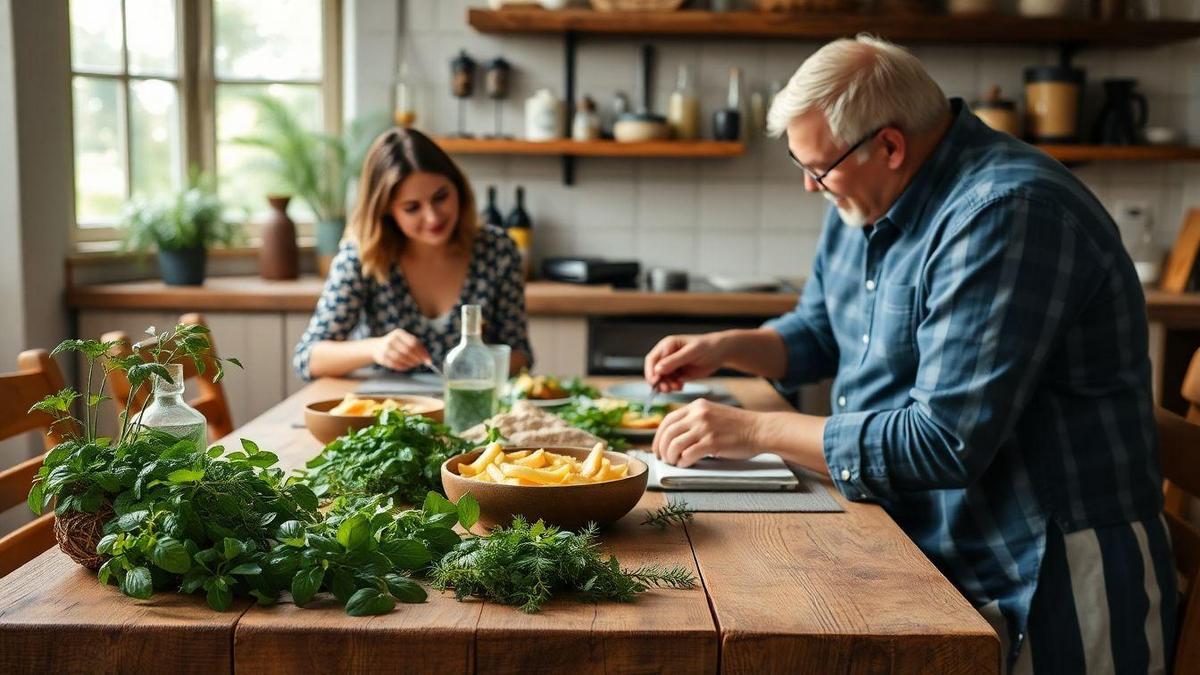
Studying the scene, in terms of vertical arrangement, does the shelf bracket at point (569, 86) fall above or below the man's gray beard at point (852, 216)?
above

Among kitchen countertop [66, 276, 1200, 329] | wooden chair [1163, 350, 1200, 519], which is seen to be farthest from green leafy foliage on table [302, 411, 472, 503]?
kitchen countertop [66, 276, 1200, 329]

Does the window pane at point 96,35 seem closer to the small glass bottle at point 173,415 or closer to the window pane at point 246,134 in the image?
the window pane at point 246,134

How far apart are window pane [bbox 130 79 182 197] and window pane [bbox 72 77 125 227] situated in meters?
0.07

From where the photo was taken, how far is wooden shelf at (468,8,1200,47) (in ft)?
12.7

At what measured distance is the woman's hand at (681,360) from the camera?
2.11 m

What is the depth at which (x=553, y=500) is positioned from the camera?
1.27 m

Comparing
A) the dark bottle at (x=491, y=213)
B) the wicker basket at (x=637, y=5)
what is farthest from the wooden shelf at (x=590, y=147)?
the wicker basket at (x=637, y=5)

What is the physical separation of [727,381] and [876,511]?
1034 mm

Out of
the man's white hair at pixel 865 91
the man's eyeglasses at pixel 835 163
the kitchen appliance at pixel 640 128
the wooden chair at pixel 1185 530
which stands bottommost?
the wooden chair at pixel 1185 530

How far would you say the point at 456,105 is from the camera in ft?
13.7

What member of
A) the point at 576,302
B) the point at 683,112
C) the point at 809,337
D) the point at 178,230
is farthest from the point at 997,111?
the point at 178,230

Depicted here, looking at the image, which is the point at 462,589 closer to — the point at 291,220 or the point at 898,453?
the point at 898,453

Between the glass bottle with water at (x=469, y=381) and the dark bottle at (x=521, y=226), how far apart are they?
2.21m

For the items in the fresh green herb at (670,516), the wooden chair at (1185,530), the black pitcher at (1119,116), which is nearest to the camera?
the fresh green herb at (670,516)
